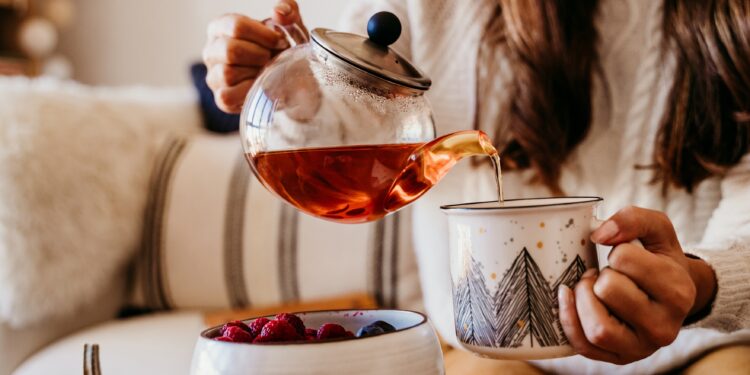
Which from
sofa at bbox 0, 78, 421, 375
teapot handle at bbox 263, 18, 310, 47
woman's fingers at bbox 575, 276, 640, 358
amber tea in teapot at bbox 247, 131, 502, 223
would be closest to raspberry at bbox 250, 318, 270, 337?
amber tea in teapot at bbox 247, 131, 502, 223

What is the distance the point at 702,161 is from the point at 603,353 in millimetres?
435

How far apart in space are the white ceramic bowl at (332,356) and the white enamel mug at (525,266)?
0.05 meters

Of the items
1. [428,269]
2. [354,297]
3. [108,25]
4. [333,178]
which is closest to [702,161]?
[428,269]

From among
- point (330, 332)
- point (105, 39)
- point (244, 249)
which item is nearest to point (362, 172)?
point (330, 332)

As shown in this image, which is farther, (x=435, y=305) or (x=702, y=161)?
(x=435, y=305)

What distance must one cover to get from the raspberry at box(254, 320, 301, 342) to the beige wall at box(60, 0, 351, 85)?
214cm

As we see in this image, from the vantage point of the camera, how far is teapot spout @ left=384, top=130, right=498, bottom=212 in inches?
22.4

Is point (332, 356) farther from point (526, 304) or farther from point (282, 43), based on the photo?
point (282, 43)

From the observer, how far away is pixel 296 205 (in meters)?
0.65

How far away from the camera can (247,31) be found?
2.50 feet

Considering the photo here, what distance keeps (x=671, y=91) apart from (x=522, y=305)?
1.74ft

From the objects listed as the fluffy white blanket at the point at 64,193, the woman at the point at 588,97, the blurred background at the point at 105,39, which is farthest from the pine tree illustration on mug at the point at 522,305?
the blurred background at the point at 105,39

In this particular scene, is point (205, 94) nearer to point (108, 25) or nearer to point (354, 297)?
point (354, 297)

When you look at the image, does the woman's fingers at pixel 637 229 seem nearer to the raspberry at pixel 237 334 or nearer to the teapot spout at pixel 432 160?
the teapot spout at pixel 432 160
